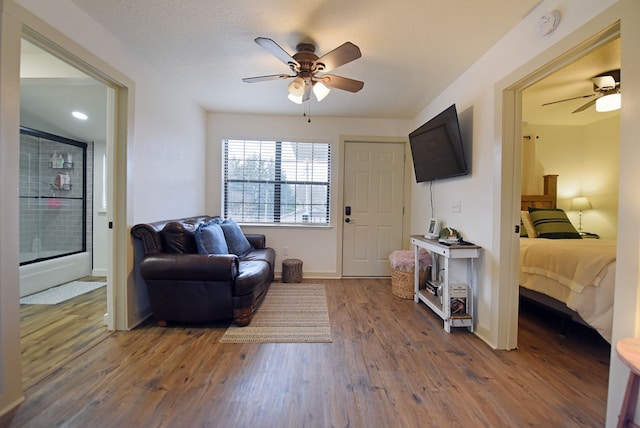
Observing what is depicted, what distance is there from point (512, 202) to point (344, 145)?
2.49m

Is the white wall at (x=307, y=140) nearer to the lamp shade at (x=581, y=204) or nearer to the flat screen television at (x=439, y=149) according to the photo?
the flat screen television at (x=439, y=149)

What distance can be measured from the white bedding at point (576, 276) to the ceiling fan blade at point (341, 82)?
2322mm

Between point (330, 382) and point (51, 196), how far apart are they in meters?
4.33

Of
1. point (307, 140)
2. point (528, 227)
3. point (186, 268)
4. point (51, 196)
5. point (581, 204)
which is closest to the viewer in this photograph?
point (186, 268)

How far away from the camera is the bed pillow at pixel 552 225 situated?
339 cm

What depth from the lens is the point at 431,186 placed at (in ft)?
11.5

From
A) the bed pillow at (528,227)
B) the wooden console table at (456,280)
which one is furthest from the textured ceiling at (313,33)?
the bed pillow at (528,227)

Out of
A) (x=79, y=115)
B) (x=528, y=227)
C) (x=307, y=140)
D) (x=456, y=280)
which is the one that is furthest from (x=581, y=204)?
(x=79, y=115)

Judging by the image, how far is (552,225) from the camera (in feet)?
11.3

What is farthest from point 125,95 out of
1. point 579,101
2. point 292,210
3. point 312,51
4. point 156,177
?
point 579,101

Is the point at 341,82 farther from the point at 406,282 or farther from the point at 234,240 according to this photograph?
the point at 406,282

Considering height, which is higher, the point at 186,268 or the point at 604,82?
the point at 604,82

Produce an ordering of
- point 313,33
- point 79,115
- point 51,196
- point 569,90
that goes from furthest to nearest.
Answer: point 51,196 < point 79,115 < point 569,90 < point 313,33

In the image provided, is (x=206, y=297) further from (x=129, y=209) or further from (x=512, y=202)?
(x=512, y=202)
